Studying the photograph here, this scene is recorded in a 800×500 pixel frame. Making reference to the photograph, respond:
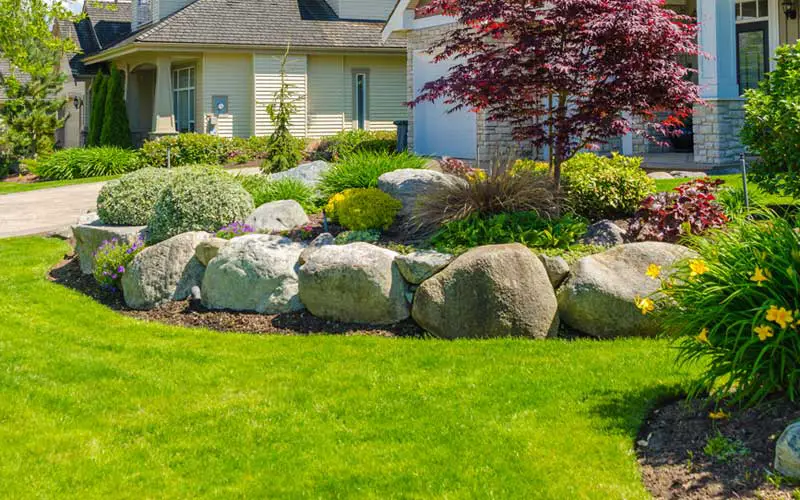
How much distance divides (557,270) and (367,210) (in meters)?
2.59

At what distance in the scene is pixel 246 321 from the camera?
27.3 feet

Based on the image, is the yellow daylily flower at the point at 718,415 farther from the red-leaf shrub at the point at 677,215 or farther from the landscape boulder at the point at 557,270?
the red-leaf shrub at the point at 677,215

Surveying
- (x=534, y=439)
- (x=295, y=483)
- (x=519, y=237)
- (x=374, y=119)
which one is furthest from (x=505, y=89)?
(x=374, y=119)

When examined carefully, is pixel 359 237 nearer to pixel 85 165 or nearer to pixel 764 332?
pixel 764 332

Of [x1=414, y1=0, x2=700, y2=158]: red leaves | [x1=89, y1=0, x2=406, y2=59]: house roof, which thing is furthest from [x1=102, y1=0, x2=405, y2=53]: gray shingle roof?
[x1=414, y1=0, x2=700, y2=158]: red leaves

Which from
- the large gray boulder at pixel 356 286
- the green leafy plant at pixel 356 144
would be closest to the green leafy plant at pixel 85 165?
the green leafy plant at pixel 356 144

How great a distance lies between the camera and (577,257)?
7930 millimetres

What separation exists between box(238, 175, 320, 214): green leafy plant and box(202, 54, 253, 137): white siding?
14.8m

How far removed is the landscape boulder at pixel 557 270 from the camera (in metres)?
7.56

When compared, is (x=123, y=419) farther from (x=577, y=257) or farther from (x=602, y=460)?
(x=577, y=257)

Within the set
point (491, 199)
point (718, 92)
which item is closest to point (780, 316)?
point (491, 199)

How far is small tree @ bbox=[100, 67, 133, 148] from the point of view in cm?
2803

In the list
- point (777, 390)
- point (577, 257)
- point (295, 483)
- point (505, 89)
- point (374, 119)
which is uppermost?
point (374, 119)

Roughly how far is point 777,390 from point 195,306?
18.9 ft
